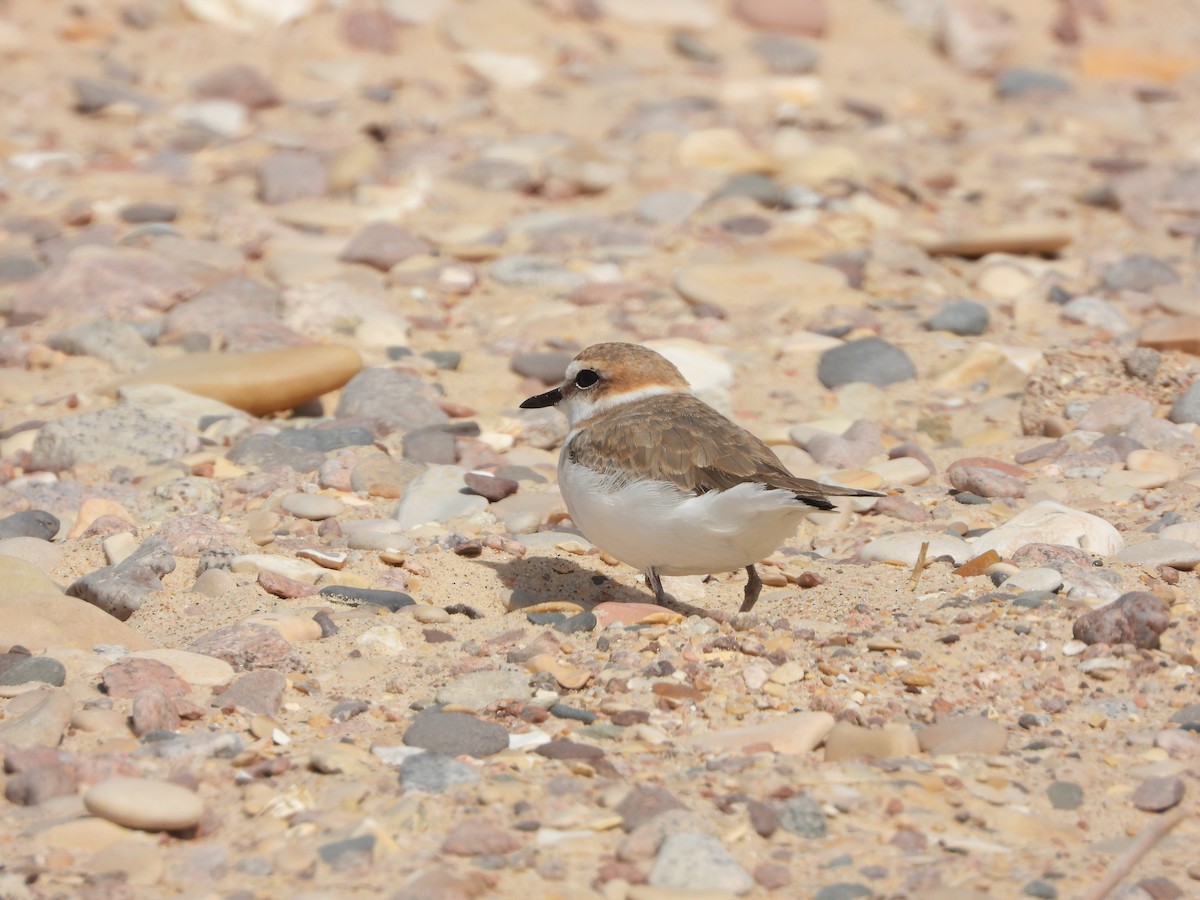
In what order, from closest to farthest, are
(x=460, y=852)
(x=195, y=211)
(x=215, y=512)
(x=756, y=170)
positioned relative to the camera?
(x=460, y=852), (x=215, y=512), (x=195, y=211), (x=756, y=170)

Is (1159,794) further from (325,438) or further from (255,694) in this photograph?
(325,438)

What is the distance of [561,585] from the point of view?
5.53 metres

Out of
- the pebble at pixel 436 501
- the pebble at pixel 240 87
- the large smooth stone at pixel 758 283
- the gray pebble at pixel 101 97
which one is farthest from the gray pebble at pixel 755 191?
the gray pebble at pixel 101 97

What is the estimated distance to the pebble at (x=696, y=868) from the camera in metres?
3.40

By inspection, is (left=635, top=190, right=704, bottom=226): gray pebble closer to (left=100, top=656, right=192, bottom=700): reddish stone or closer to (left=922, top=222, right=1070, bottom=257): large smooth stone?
(left=922, top=222, right=1070, bottom=257): large smooth stone

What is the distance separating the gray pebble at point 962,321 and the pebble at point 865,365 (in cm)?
50

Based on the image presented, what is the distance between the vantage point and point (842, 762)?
400cm

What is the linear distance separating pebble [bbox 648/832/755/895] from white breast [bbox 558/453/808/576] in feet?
4.70

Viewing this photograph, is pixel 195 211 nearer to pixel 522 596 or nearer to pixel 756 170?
pixel 756 170

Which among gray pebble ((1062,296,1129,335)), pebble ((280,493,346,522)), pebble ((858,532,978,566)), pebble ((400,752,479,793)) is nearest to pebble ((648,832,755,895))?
pebble ((400,752,479,793))

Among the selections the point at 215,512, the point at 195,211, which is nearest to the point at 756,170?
the point at 195,211

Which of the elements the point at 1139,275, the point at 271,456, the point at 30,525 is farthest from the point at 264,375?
the point at 1139,275

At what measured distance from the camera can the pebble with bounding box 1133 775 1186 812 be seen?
3.74m

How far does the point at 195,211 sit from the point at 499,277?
7.10 ft
